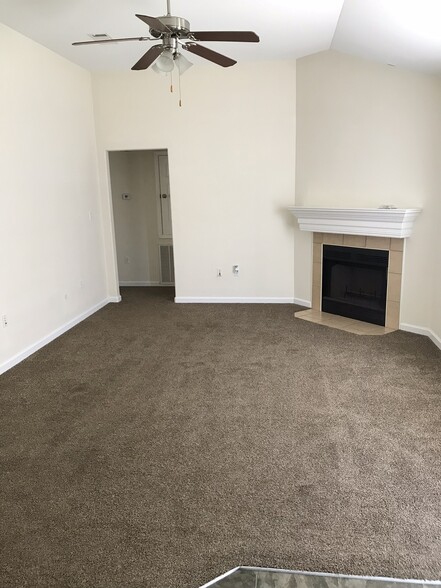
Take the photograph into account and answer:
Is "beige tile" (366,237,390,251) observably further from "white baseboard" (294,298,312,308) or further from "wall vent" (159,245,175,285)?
"wall vent" (159,245,175,285)

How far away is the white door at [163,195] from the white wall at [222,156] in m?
1.14

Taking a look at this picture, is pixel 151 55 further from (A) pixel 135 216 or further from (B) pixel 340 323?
(A) pixel 135 216

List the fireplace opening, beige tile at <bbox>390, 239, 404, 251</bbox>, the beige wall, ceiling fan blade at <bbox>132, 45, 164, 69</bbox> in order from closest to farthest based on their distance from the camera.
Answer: ceiling fan blade at <bbox>132, 45, 164, 69</bbox>, beige tile at <bbox>390, 239, 404, 251</bbox>, the fireplace opening, the beige wall

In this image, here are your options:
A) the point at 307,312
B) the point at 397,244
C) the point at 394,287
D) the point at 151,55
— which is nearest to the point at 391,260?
the point at 397,244

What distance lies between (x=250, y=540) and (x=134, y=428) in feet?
4.00

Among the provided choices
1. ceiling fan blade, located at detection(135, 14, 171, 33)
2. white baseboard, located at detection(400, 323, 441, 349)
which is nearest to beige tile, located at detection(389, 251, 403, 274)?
white baseboard, located at detection(400, 323, 441, 349)

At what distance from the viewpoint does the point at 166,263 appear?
24.3ft

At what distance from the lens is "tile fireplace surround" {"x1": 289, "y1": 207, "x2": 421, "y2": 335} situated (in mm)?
4617

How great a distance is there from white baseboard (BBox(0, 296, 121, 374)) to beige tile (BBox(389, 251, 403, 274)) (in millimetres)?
3562

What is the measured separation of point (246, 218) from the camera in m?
5.97

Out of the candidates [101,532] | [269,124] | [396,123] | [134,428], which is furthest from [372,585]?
[269,124]

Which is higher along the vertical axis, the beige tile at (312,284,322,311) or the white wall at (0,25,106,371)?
the white wall at (0,25,106,371)

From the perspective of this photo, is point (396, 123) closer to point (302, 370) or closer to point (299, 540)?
point (302, 370)

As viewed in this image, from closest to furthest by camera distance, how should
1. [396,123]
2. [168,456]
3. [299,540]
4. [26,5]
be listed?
[299,540]
[168,456]
[26,5]
[396,123]
